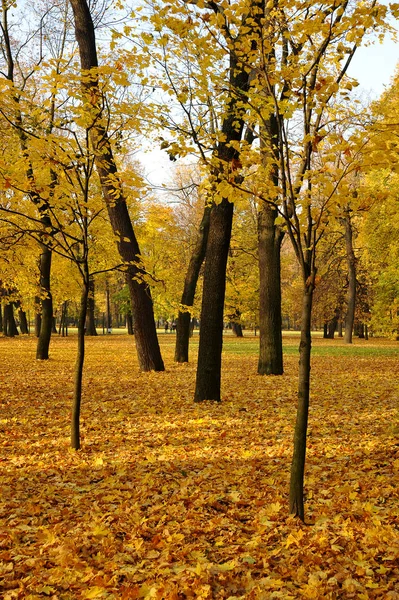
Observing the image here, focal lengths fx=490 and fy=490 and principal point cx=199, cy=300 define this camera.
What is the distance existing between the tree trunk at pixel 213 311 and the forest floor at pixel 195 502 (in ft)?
1.51

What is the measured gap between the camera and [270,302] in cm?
1181

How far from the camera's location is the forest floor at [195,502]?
297 cm

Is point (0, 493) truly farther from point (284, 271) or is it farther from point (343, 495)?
point (284, 271)

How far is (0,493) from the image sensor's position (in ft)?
14.4

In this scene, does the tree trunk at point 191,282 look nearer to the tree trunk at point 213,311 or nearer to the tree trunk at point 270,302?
the tree trunk at point 270,302

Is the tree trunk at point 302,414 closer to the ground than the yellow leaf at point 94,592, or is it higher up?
higher up

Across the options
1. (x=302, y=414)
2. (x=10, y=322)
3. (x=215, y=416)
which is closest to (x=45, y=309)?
(x=215, y=416)

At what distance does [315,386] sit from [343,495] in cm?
611

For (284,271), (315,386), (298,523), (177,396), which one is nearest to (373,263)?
(284,271)

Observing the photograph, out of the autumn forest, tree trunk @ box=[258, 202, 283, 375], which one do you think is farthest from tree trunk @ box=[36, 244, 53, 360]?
tree trunk @ box=[258, 202, 283, 375]

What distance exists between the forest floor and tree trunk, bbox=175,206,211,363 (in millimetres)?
5960

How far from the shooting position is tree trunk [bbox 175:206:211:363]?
13688mm

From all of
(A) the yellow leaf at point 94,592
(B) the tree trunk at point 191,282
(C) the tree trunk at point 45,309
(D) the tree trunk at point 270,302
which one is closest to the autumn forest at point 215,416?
(A) the yellow leaf at point 94,592

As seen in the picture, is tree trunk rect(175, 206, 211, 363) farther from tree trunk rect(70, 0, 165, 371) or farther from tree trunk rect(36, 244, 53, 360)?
tree trunk rect(36, 244, 53, 360)
